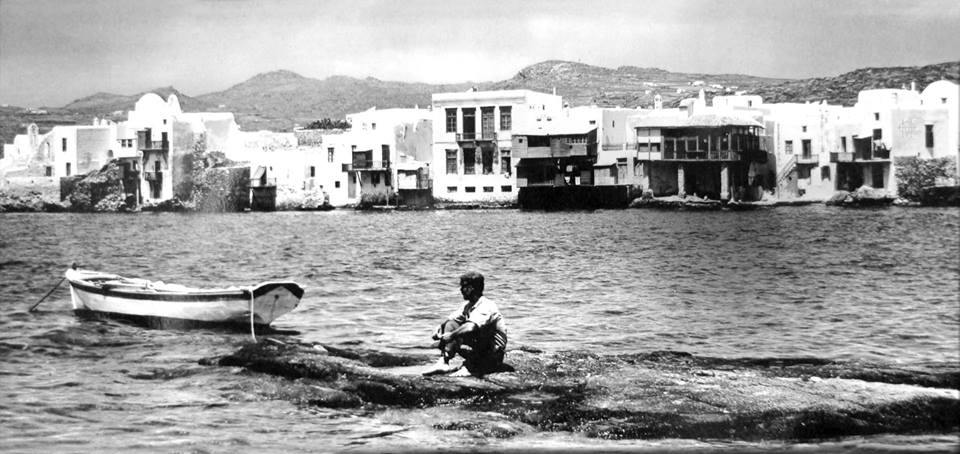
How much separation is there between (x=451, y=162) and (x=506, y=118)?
2.67 metres

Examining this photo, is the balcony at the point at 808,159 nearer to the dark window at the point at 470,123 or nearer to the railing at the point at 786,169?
the railing at the point at 786,169

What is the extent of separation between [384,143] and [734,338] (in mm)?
12134

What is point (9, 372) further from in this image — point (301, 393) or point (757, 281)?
point (757, 281)

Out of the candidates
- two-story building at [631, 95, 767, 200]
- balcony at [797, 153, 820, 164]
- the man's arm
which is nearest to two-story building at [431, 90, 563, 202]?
two-story building at [631, 95, 767, 200]

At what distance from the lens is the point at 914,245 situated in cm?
989

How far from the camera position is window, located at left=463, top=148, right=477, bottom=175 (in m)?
16.5

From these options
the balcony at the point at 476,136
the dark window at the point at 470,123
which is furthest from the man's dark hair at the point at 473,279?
the dark window at the point at 470,123

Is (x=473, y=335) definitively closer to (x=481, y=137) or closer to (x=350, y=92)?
(x=350, y=92)

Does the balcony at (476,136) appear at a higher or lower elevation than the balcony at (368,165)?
higher

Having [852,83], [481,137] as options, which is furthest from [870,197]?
[481,137]

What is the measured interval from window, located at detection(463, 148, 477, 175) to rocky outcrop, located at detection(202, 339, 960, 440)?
1083 centimetres

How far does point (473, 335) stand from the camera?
15.3 ft

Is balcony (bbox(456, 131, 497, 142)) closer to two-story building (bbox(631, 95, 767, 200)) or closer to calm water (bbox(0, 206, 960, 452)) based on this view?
two-story building (bbox(631, 95, 767, 200))

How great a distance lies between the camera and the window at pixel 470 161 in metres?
16.5
